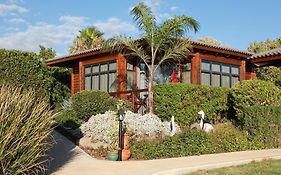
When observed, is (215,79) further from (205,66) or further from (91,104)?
(91,104)

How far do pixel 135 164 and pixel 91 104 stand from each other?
23.1ft

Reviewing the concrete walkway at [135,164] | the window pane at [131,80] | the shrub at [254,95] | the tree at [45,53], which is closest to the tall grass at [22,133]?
the concrete walkway at [135,164]

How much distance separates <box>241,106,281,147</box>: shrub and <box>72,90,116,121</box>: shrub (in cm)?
563

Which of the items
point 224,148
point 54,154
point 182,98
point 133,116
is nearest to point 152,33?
point 182,98

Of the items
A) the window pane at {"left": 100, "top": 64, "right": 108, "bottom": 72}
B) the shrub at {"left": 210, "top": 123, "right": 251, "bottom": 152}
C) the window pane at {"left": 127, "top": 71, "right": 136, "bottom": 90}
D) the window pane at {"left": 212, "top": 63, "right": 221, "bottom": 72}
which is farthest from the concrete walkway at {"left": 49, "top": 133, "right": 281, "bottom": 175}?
the window pane at {"left": 100, "top": 64, "right": 108, "bottom": 72}

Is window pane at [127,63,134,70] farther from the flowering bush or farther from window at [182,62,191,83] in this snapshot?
the flowering bush

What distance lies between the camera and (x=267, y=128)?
14.2 metres

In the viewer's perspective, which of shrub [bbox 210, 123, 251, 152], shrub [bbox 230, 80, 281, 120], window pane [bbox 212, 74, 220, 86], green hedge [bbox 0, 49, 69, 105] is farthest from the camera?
window pane [bbox 212, 74, 220, 86]

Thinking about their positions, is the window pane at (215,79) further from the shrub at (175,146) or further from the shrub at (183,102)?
the shrub at (175,146)

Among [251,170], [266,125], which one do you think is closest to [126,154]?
[251,170]

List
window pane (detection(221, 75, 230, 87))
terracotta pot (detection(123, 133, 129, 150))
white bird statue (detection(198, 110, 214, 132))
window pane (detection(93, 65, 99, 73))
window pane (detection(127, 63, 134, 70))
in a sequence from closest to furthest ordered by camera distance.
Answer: terracotta pot (detection(123, 133, 129, 150))
white bird statue (detection(198, 110, 214, 132))
window pane (detection(127, 63, 134, 70))
window pane (detection(221, 75, 230, 87))
window pane (detection(93, 65, 99, 73))

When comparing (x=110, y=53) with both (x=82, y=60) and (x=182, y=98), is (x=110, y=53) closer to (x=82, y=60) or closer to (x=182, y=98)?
(x=82, y=60)

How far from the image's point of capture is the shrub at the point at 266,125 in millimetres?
14195

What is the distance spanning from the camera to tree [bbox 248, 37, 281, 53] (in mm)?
37219
